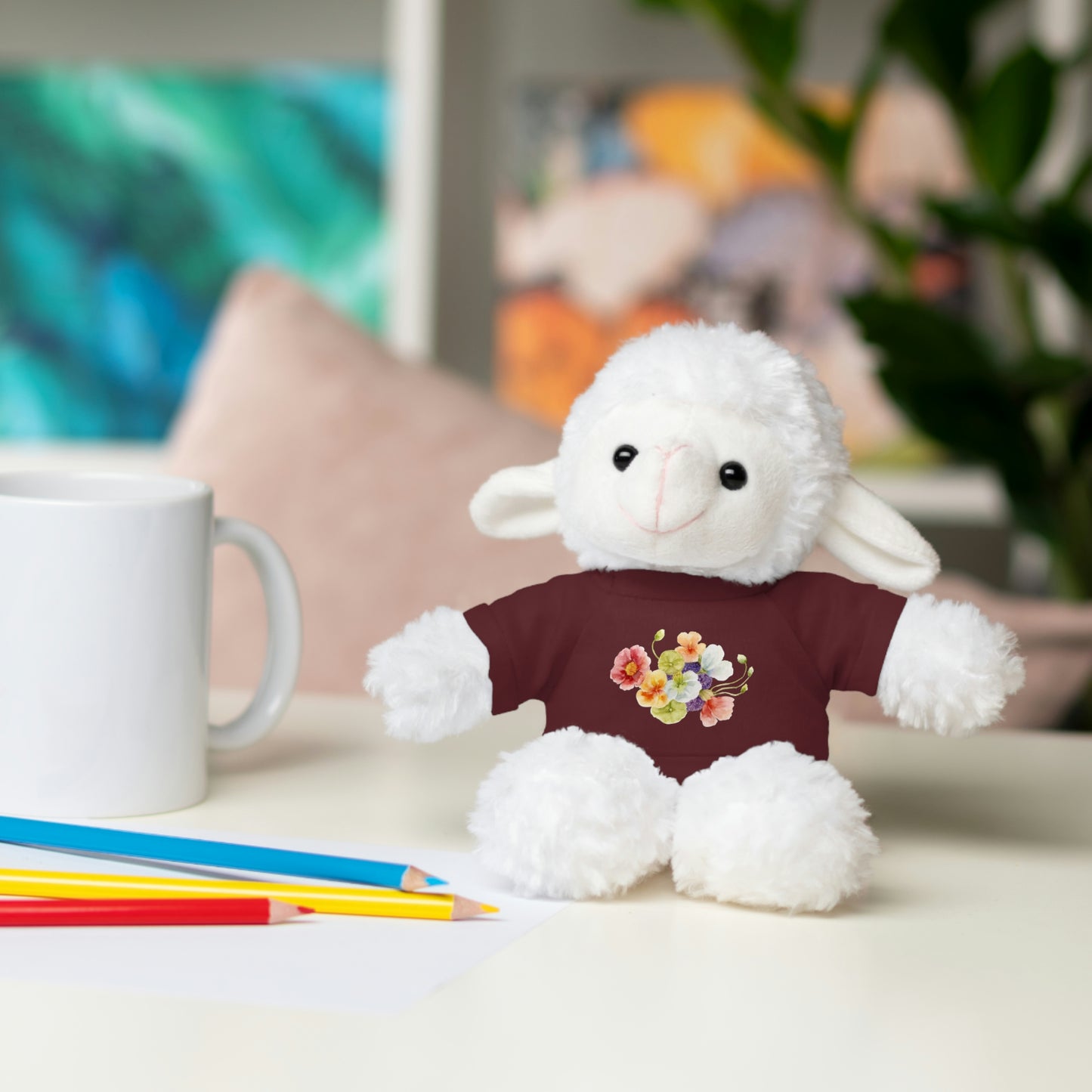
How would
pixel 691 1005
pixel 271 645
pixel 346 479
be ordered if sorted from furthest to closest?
pixel 346 479
pixel 271 645
pixel 691 1005

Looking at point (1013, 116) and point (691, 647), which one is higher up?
point (1013, 116)

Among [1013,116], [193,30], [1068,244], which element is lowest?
[1068,244]

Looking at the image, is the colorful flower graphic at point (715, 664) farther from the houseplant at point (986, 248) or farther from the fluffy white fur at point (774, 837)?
the houseplant at point (986, 248)

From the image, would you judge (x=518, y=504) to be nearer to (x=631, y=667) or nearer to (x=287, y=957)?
(x=631, y=667)

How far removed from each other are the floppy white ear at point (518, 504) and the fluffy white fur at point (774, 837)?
0.12 m

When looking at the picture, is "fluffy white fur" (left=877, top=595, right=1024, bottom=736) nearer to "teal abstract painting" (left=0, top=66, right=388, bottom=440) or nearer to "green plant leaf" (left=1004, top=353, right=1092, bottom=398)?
"green plant leaf" (left=1004, top=353, right=1092, bottom=398)

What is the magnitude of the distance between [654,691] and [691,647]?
2cm

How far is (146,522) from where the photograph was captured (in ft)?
1.77

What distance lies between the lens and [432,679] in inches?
19.3

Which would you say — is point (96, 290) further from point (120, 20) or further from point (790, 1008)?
point (790, 1008)

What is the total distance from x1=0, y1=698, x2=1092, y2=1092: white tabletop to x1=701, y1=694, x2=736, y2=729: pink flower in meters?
0.06

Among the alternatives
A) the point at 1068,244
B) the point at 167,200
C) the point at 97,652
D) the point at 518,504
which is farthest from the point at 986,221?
the point at 167,200

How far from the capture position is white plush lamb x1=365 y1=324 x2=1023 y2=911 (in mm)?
457

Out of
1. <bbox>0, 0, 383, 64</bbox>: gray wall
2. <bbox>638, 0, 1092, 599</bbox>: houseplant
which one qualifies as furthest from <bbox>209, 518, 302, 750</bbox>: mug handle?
<bbox>0, 0, 383, 64</bbox>: gray wall
